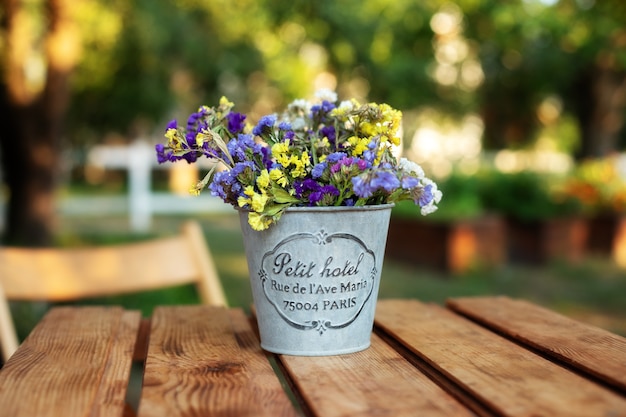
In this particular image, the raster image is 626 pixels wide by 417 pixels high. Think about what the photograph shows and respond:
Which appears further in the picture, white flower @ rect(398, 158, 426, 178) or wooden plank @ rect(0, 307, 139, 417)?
white flower @ rect(398, 158, 426, 178)

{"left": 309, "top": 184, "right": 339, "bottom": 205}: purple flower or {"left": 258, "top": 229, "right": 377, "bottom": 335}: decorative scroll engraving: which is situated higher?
{"left": 309, "top": 184, "right": 339, "bottom": 205}: purple flower

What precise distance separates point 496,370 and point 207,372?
467mm

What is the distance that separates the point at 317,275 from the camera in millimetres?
1360

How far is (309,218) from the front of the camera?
4.41 feet

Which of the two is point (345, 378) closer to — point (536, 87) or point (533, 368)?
point (533, 368)

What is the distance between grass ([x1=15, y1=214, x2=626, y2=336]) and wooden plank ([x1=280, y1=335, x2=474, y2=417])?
10.5 ft

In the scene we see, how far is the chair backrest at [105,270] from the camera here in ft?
7.55

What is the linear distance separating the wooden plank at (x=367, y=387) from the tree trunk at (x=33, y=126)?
4.84 m

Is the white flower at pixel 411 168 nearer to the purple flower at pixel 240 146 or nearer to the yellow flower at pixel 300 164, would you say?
the yellow flower at pixel 300 164

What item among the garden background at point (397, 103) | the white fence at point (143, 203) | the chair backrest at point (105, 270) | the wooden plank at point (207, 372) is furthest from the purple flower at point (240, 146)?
the white fence at point (143, 203)

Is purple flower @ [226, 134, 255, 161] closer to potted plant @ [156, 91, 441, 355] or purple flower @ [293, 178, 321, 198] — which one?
potted plant @ [156, 91, 441, 355]

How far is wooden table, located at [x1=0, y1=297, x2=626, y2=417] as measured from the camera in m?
1.09

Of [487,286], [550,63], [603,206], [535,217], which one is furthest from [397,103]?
[487,286]

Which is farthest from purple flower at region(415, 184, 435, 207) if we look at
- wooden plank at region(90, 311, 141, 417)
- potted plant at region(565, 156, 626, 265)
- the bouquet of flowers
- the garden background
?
potted plant at region(565, 156, 626, 265)
